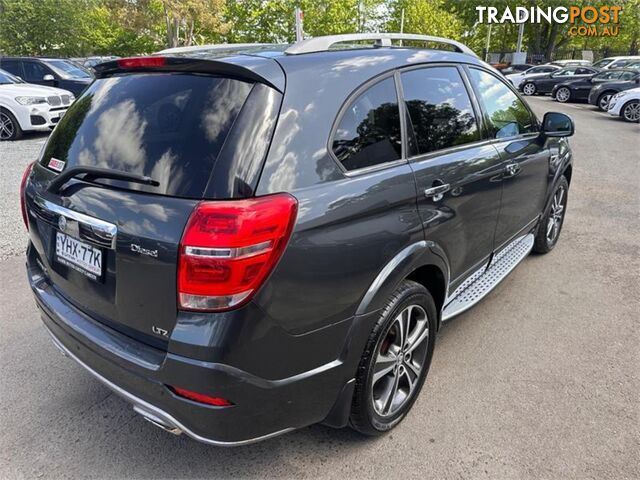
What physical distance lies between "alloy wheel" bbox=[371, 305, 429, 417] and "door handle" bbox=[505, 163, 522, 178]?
53.5 inches

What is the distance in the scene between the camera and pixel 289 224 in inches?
70.5

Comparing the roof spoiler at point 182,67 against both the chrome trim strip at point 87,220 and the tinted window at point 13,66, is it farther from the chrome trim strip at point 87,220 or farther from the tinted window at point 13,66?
the tinted window at point 13,66

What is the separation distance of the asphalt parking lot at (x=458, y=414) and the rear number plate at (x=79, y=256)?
0.96 meters

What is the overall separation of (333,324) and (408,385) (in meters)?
0.88

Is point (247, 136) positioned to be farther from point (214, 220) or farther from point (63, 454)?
point (63, 454)

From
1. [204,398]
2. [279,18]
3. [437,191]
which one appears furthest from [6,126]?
[279,18]

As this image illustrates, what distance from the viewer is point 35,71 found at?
1376 centimetres

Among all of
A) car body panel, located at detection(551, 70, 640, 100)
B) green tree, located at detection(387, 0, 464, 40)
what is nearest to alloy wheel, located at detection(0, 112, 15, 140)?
car body panel, located at detection(551, 70, 640, 100)

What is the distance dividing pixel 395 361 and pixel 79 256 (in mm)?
1595

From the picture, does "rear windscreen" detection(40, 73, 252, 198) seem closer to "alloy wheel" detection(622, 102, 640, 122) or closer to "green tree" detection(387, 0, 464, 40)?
"alloy wheel" detection(622, 102, 640, 122)

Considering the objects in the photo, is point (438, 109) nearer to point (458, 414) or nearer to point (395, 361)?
point (395, 361)

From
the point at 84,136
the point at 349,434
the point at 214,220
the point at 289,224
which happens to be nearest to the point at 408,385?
the point at 349,434

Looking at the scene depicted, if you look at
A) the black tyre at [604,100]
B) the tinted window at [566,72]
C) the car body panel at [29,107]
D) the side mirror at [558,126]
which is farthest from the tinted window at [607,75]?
the car body panel at [29,107]

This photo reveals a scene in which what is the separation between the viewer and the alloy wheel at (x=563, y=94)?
21.9m
